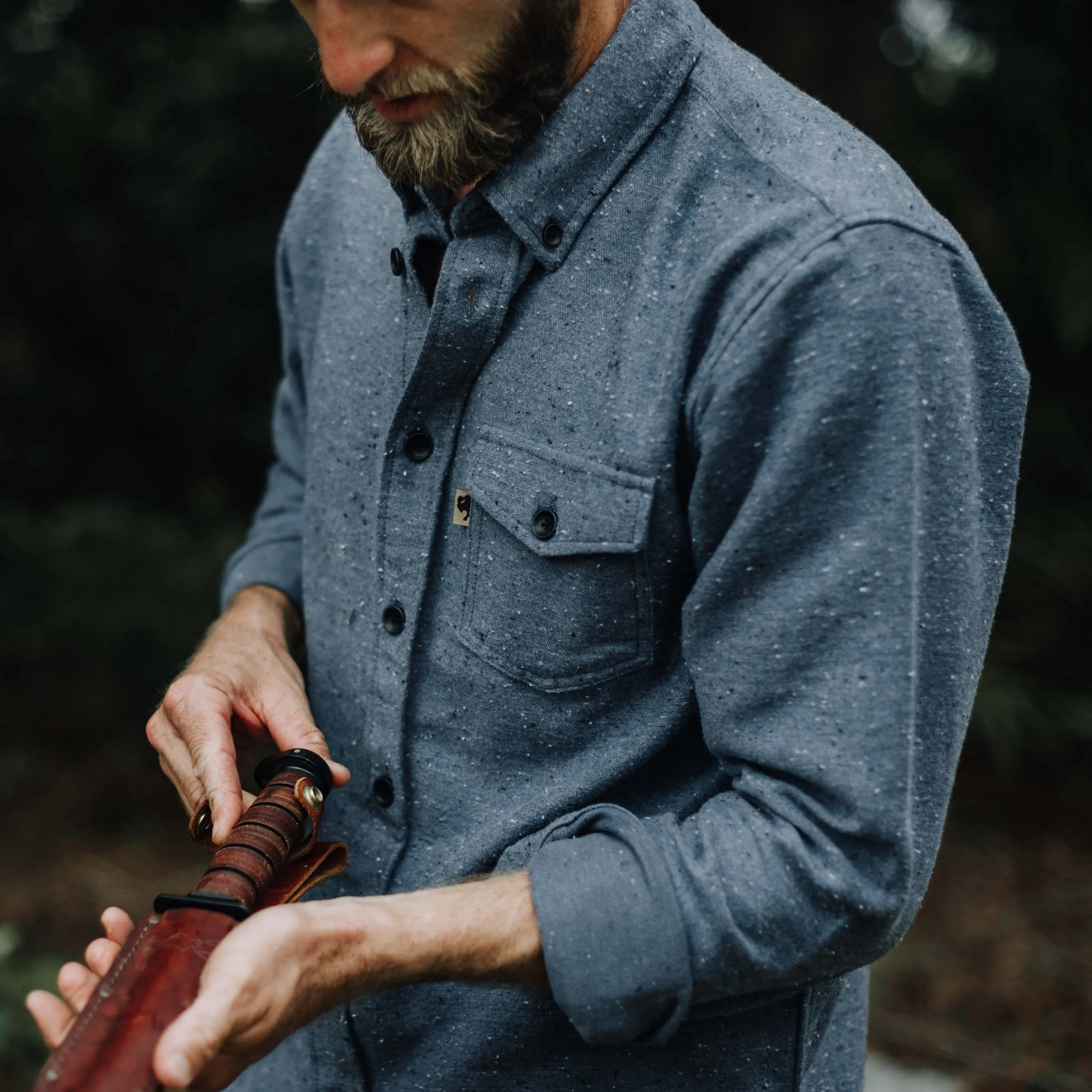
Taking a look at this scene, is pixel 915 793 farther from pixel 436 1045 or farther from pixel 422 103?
pixel 422 103

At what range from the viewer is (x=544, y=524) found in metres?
1.44

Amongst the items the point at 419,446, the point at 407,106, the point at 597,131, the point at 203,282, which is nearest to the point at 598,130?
the point at 597,131

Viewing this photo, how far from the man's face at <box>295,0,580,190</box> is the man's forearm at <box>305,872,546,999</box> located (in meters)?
0.85

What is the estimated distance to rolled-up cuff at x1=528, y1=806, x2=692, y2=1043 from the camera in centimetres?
131

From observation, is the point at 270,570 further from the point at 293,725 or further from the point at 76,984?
the point at 76,984

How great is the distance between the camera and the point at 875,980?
155 inches

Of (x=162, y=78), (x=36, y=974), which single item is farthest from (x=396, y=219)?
(x=162, y=78)

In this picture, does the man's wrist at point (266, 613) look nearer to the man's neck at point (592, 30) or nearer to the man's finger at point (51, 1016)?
the man's finger at point (51, 1016)

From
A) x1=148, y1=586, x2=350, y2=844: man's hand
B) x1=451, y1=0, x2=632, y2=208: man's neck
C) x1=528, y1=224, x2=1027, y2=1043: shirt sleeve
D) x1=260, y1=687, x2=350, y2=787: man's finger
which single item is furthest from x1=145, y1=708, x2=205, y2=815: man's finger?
x1=451, y1=0, x2=632, y2=208: man's neck

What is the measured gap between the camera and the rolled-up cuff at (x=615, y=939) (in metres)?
1.31

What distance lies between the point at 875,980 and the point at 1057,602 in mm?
1833

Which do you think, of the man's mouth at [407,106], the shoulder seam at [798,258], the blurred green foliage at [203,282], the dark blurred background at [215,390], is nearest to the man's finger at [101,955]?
the shoulder seam at [798,258]

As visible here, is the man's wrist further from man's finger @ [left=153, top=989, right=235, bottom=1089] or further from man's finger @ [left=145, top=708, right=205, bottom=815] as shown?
man's finger @ [left=153, top=989, right=235, bottom=1089]

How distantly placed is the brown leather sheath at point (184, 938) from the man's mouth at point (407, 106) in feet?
2.67
